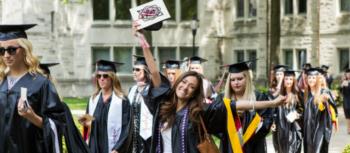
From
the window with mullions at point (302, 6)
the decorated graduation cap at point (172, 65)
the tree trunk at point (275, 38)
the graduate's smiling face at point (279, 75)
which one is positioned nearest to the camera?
the decorated graduation cap at point (172, 65)

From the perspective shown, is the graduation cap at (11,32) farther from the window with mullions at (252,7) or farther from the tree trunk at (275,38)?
the window with mullions at (252,7)

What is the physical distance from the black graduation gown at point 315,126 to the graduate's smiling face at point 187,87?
673 centimetres

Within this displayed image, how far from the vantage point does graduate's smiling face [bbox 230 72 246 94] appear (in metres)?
9.17

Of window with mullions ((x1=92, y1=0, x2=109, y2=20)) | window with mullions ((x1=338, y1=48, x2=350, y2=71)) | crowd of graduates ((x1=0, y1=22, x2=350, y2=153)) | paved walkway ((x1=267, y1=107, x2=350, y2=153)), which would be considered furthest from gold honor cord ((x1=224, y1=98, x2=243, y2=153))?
window with mullions ((x1=92, y1=0, x2=109, y2=20))

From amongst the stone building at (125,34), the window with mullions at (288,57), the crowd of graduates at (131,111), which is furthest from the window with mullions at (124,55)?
the crowd of graduates at (131,111)

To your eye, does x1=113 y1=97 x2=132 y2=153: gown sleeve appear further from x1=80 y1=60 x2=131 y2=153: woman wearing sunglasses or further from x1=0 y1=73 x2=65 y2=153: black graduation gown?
x1=0 y1=73 x2=65 y2=153: black graduation gown

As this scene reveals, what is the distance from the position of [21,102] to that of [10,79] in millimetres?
547

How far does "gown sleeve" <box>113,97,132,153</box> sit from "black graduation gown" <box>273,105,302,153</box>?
506 centimetres

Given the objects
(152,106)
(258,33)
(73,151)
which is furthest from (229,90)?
(258,33)

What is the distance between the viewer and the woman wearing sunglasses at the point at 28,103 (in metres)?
6.39

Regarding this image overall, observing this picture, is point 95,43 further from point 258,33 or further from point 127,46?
point 258,33

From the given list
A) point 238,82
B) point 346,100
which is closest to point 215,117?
point 238,82

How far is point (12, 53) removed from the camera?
6426mm

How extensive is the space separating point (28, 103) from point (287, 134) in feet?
28.1
